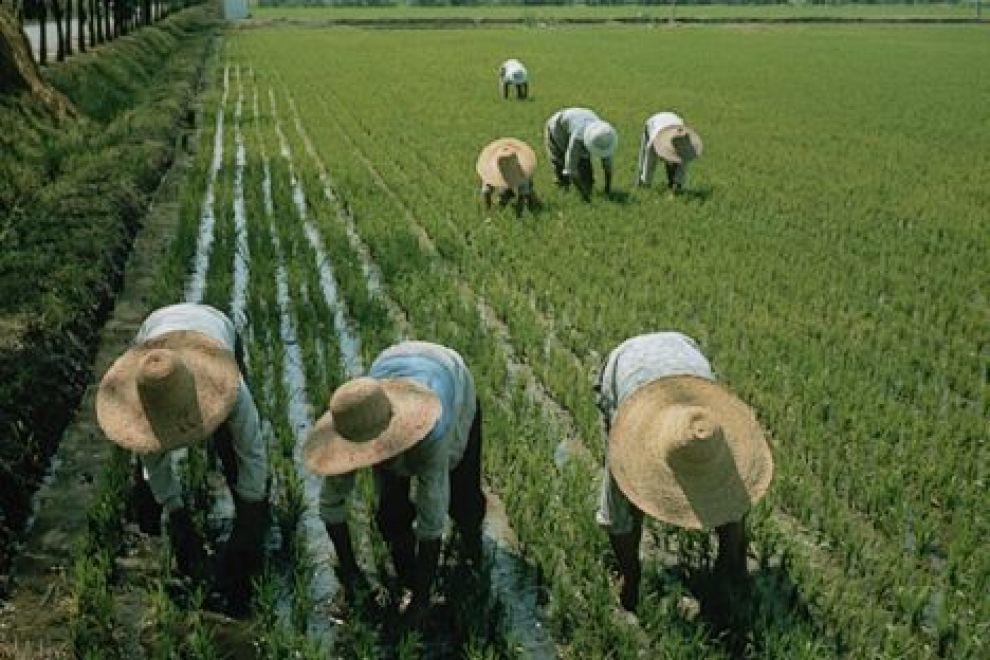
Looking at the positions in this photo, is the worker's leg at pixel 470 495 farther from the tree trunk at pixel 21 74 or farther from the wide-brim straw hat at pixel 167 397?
the tree trunk at pixel 21 74

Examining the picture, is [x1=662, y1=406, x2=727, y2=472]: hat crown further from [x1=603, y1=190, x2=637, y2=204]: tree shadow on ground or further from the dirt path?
[x1=603, y1=190, x2=637, y2=204]: tree shadow on ground

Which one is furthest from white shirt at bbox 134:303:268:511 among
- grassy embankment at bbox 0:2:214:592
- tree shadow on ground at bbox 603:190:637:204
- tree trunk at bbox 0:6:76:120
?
tree trunk at bbox 0:6:76:120

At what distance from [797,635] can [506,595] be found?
3.44 ft

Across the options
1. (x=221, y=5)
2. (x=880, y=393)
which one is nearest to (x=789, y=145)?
(x=880, y=393)

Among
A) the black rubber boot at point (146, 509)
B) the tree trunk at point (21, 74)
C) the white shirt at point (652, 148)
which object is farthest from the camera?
the tree trunk at point (21, 74)

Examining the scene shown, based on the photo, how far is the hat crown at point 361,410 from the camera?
279 cm

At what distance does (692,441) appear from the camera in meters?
A: 2.83

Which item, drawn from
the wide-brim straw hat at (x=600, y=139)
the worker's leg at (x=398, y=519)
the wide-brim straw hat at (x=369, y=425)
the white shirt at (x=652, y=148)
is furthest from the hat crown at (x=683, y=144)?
the wide-brim straw hat at (x=369, y=425)

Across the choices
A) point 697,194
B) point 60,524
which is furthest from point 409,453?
point 697,194

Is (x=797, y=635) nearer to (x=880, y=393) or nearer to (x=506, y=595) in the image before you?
(x=506, y=595)

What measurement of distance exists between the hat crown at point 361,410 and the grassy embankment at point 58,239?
1747 millimetres

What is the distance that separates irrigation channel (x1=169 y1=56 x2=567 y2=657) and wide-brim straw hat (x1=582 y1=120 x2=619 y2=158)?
2203mm

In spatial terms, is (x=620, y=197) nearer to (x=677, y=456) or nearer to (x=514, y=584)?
(x=514, y=584)

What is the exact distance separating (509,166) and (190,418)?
5778 mm
